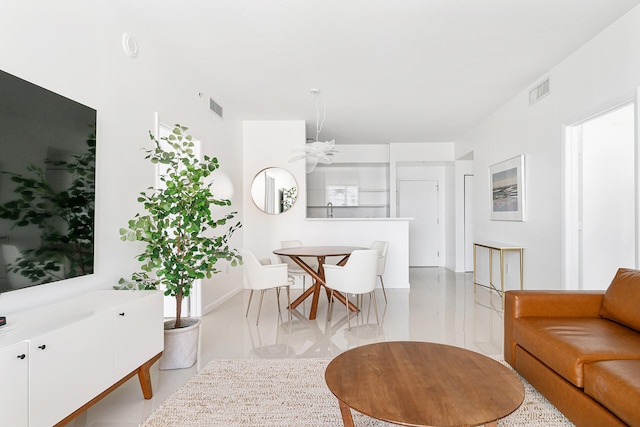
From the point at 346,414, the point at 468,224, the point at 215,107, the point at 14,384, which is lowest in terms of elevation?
the point at 346,414

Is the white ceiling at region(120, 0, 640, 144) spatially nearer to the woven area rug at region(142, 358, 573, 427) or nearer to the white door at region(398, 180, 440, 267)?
the woven area rug at region(142, 358, 573, 427)

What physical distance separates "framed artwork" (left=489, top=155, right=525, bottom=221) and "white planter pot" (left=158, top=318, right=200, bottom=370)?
4.02 metres

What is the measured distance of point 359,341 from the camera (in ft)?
9.96

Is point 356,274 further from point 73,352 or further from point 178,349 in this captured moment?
point 73,352

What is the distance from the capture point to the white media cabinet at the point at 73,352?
1226 millimetres

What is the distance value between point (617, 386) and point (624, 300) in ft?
2.93

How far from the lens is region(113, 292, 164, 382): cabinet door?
177cm

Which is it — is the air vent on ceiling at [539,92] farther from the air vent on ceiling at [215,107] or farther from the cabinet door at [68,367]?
the cabinet door at [68,367]

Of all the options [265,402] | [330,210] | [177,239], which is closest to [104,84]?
[177,239]

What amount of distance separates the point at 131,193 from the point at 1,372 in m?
1.68

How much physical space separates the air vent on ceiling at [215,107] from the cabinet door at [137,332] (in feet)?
9.36

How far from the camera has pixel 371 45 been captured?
3096mm

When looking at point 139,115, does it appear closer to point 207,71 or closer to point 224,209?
point 207,71

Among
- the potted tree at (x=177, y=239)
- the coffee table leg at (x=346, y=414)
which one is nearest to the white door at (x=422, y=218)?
the potted tree at (x=177, y=239)
